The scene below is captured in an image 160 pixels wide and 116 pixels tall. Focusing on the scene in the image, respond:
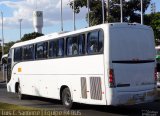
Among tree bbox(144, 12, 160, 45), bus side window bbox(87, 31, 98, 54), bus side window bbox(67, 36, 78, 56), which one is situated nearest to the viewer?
bus side window bbox(87, 31, 98, 54)

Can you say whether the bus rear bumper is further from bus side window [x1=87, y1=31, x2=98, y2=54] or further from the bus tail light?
bus side window [x1=87, y1=31, x2=98, y2=54]

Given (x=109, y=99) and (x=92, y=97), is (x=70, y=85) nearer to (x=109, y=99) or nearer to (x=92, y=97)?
(x=92, y=97)

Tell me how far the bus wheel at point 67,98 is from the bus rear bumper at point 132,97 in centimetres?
309

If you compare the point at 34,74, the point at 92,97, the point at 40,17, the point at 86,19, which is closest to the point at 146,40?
the point at 92,97

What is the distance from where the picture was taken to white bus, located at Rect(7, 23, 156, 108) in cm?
1474

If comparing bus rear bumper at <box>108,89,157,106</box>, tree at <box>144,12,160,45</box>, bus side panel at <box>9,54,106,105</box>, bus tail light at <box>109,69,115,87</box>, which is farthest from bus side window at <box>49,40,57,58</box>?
tree at <box>144,12,160,45</box>

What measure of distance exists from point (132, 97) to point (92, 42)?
95.0 inches

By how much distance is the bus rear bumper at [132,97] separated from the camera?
1455 cm

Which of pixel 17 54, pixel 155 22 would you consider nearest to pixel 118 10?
pixel 155 22

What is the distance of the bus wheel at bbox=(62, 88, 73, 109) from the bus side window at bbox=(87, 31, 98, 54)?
246 cm

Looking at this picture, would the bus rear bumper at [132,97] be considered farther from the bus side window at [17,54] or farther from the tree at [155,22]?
the tree at [155,22]

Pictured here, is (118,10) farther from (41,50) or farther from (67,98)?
(67,98)

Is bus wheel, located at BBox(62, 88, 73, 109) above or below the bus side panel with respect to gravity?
below

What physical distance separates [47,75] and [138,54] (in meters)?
5.47
